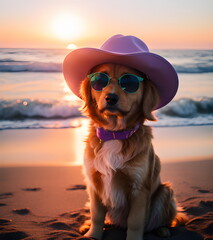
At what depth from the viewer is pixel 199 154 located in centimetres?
512

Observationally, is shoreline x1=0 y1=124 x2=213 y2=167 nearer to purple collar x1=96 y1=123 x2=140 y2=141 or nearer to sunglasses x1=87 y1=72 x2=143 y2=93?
purple collar x1=96 y1=123 x2=140 y2=141

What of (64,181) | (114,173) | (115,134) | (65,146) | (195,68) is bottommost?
(64,181)

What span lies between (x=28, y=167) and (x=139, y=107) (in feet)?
8.10

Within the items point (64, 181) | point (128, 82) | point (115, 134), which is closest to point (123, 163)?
point (115, 134)

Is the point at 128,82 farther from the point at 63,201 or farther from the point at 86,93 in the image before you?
the point at 63,201

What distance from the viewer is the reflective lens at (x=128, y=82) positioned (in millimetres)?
2574

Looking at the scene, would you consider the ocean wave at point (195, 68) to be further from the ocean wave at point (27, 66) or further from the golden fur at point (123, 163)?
the golden fur at point (123, 163)

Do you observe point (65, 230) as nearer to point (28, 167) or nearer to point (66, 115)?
point (28, 167)

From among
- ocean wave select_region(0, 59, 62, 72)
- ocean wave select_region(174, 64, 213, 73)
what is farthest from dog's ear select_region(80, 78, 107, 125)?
ocean wave select_region(174, 64, 213, 73)

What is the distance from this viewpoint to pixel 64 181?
13.9 ft

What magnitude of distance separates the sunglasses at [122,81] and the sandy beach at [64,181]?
131 cm

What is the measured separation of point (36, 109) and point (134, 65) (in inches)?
202

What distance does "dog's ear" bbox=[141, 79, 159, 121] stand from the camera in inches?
106

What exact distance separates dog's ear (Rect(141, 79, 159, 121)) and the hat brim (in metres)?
0.07
